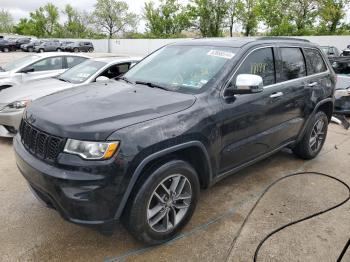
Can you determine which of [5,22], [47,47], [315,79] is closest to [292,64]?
[315,79]

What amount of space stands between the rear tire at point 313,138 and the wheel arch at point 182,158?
2.20 m

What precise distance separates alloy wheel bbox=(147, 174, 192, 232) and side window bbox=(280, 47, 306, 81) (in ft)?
6.45

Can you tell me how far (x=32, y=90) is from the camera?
5.56 m

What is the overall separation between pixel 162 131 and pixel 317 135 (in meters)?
3.27

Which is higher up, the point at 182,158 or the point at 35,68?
the point at 35,68

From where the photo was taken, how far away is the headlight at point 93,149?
234 cm

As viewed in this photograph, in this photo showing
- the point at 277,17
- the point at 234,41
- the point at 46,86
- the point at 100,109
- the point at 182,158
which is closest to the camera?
the point at 100,109

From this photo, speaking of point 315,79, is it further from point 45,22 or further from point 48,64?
point 45,22

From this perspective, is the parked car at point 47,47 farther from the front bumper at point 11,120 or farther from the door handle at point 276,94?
the door handle at point 276,94

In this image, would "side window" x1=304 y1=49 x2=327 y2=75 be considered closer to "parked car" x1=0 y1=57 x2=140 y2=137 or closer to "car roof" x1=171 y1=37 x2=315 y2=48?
"car roof" x1=171 y1=37 x2=315 y2=48

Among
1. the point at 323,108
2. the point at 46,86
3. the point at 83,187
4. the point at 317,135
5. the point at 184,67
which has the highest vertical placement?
the point at 184,67

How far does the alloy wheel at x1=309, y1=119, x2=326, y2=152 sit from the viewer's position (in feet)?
15.8

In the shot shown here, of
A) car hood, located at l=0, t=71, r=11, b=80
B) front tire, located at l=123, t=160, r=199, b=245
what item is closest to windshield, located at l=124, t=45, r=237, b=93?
front tire, located at l=123, t=160, r=199, b=245

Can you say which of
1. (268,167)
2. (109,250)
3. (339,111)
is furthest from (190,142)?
(339,111)
